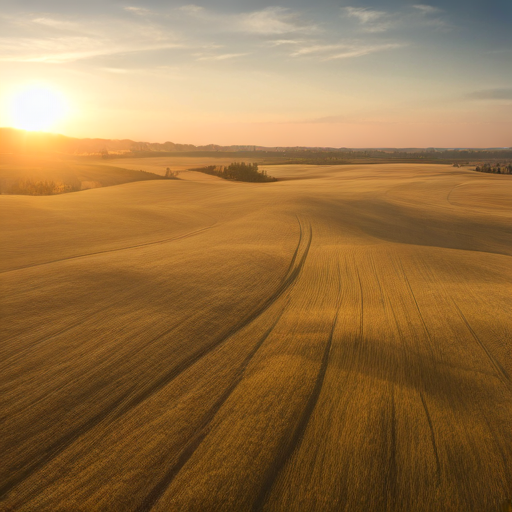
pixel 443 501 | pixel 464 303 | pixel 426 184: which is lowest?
pixel 443 501

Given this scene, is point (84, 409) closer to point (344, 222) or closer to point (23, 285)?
point (23, 285)

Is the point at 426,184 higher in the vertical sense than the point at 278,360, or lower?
higher

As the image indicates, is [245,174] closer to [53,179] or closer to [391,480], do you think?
[53,179]

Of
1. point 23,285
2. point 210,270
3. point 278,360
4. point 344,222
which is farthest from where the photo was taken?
point 344,222

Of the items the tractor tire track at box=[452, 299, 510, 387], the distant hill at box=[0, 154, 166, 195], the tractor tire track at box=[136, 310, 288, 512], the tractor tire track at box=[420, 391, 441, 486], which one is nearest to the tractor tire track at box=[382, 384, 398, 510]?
the tractor tire track at box=[420, 391, 441, 486]

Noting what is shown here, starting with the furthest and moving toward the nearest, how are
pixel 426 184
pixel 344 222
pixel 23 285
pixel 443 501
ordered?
pixel 426 184, pixel 344 222, pixel 23 285, pixel 443 501

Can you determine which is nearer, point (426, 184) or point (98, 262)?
point (98, 262)

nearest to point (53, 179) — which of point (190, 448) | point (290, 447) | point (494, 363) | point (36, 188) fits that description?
point (36, 188)

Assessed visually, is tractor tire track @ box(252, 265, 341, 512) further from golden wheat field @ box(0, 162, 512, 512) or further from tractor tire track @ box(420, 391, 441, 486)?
tractor tire track @ box(420, 391, 441, 486)

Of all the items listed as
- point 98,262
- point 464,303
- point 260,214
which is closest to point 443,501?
point 464,303
